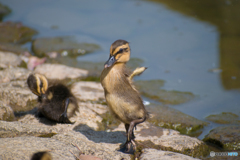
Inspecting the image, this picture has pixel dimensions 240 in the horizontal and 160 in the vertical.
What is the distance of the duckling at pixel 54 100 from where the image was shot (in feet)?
15.8

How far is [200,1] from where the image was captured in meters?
10.2

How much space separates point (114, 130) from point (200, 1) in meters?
6.96

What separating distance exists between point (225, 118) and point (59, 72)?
3655 mm

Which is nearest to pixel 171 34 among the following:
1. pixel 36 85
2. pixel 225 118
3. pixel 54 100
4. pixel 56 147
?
pixel 225 118

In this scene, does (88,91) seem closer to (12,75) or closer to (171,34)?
(12,75)

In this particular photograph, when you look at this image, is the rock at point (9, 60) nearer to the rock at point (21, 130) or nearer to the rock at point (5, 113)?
the rock at point (5, 113)

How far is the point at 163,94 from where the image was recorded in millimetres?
6285

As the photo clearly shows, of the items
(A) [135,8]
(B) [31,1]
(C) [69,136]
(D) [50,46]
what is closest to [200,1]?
(A) [135,8]

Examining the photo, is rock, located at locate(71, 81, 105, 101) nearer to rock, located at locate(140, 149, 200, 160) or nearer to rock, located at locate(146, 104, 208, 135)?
rock, located at locate(146, 104, 208, 135)

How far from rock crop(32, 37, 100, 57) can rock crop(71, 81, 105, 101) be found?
2.07 meters

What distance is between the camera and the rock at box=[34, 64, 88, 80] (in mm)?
6551

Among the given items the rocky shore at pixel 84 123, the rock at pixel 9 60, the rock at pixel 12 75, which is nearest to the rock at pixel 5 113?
the rocky shore at pixel 84 123

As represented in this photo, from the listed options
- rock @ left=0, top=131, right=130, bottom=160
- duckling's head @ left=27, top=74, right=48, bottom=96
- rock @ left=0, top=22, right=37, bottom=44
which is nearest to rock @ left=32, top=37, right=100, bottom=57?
rock @ left=0, top=22, right=37, bottom=44

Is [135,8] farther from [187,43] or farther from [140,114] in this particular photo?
[140,114]
